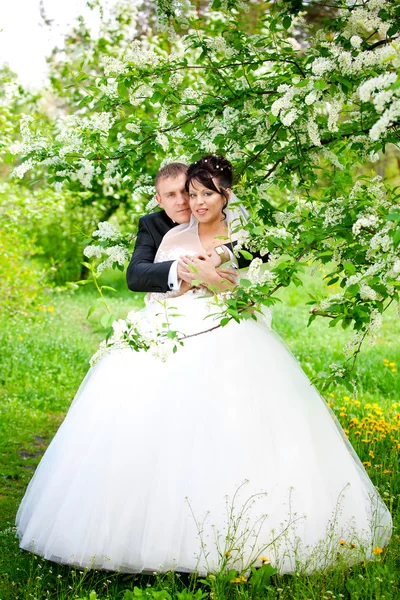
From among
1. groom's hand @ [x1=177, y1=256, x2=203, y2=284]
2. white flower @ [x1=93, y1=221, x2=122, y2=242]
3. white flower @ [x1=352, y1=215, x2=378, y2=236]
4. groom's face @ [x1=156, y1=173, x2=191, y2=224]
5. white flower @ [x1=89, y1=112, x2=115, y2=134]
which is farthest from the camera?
white flower @ [x1=93, y1=221, x2=122, y2=242]

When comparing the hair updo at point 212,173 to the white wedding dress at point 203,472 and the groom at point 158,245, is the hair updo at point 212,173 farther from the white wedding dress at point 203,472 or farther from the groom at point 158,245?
the white wedding dress at point 203,472

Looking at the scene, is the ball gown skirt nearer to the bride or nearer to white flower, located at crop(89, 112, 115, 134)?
the bride

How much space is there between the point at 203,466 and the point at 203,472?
27mm

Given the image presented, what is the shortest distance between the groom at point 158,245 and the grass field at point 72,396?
23.1 inches

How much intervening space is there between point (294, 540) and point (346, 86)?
6.59 ft

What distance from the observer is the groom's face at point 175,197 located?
3.76 meters

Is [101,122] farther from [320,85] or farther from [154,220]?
[320,85]

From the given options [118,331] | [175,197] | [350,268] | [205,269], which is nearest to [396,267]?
[350,268]

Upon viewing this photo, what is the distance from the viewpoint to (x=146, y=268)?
3619 mm

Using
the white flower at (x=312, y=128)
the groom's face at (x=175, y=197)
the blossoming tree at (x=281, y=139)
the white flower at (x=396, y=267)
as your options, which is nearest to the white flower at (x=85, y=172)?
the blossoming tree at (x=281, y=139)

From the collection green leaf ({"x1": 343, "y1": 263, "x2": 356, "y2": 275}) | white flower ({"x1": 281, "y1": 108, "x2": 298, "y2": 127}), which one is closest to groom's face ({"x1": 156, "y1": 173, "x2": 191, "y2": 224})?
white flower ({"x1": 281, "y1": 108, "x2": 298, "y2": 127})

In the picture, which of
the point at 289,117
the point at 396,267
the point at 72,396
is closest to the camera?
the point at 396,267

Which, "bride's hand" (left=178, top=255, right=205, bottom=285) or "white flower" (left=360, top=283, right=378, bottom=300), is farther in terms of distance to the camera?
"bride's hand" (left=178, top=255, right=205, bottom=285)

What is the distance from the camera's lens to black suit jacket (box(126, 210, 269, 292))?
141 inches
